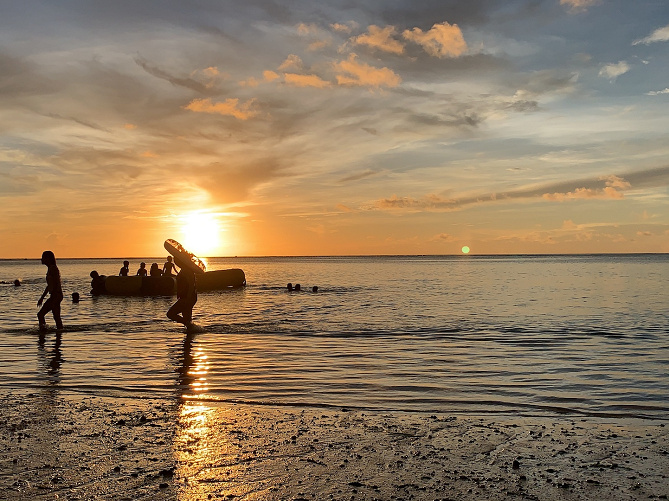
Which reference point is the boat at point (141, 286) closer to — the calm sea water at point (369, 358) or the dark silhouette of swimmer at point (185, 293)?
the calm sea water at point (369, 358)

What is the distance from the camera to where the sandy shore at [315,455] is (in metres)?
5.64

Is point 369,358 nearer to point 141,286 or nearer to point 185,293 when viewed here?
→ point 185,293

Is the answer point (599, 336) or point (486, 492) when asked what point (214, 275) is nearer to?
point (599, 336)

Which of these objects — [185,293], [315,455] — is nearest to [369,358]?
[185,293]

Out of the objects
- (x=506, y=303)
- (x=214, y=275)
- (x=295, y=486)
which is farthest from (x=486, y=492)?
(x=214, y=275)

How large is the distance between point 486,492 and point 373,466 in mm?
1247

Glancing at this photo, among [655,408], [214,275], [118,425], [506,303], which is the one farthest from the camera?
[214,275]

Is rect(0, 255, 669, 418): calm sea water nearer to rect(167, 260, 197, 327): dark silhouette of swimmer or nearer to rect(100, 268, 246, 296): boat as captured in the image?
rect(167, 260, 197, 327): dark silhouette of swimmer

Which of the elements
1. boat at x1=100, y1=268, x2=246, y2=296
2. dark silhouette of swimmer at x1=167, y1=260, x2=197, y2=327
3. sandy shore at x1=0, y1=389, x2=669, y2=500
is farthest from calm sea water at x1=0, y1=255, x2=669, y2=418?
boat at x1=100, y1=268, x2=246, y2=296

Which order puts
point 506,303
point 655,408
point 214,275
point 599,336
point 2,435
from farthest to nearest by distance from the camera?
point 214,275 < point 506,303 < point 599,336 < point 655,408 < point 2,435

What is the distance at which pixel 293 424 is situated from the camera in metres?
8.16

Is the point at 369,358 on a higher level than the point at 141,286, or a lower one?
lower

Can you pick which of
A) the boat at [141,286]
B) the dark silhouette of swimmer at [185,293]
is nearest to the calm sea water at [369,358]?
the dark silhouette of swimmer at [185,293]

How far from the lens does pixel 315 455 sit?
6680 mm
